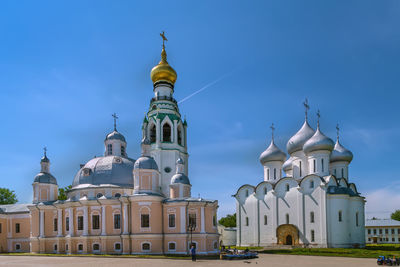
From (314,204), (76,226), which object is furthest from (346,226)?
(76,226)

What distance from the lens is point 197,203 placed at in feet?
106

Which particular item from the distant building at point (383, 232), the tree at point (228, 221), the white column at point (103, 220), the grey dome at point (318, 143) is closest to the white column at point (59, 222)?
the white column at point (103, 220)

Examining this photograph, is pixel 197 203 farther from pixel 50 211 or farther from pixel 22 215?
pixel 22 215

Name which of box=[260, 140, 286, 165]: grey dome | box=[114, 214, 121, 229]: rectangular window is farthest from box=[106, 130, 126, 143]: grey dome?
box=[260, 140, 286, 165]: grey dome

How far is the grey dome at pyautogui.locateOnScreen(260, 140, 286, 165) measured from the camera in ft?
154

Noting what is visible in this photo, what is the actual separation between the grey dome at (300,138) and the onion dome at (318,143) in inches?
92.5

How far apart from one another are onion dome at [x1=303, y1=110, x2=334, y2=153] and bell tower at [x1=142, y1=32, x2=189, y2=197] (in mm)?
13349

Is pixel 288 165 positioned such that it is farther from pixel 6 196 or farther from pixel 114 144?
pixel 6 196

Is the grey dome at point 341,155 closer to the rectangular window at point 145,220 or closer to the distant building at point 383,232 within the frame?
the rectangular window at point 145,220

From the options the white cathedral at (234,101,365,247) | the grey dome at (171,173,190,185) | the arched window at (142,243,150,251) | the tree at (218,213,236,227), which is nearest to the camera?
the arched window at (142,243,150,251)

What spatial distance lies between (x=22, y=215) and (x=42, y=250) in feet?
26.9

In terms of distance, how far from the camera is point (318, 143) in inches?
1647

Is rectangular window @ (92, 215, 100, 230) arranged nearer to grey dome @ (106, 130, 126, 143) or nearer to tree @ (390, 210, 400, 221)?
grey dome @ (106, 130, 126, 143)

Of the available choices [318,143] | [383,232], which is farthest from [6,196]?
[383,232]
